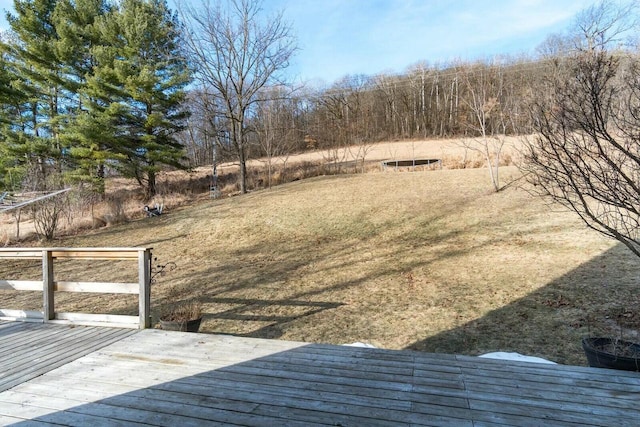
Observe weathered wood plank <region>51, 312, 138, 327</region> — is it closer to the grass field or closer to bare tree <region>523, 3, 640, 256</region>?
the grass field

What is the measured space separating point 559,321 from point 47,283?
19.8 ft

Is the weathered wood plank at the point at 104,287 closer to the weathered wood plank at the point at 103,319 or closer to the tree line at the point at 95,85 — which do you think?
the weathered wood plank at the point at 103,319

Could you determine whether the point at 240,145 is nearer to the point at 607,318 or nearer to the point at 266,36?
the point at 266,36

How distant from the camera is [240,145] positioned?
1753 cm

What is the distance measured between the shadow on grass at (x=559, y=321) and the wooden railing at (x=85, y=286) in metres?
3.11

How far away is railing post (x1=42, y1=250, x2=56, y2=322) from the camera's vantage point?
4012mm

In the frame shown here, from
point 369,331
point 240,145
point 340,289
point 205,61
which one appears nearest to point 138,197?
point 240,145

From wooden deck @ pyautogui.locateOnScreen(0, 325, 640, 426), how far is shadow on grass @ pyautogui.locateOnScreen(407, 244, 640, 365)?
1.43 metres

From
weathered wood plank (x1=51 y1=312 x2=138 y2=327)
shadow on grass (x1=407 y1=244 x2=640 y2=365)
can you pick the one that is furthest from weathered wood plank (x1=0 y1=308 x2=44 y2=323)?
shadow on grass (x1=407 y1=244 x2=640 y2=365)

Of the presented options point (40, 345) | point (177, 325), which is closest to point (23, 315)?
point (40, 345)

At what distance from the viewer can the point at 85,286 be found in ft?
12.9

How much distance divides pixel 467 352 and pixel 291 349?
2157 mm

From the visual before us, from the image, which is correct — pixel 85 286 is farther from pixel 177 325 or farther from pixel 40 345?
pixel 177 325

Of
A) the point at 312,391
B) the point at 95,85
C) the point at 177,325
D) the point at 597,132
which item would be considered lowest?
the point at 177,325
